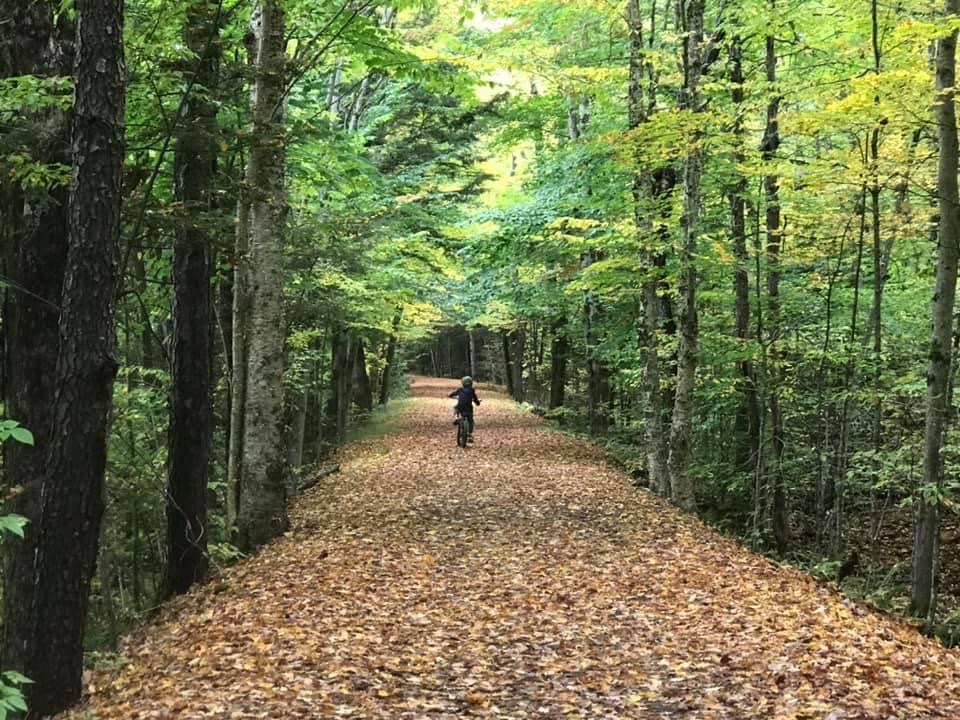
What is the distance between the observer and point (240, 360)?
35.6 feet

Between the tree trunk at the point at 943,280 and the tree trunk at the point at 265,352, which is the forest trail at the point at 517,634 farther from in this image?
the tree trunk at the point at 943,280

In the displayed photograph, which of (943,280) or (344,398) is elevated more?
(943,280)

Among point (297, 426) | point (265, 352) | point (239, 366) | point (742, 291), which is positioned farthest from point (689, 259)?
point (297, 426)

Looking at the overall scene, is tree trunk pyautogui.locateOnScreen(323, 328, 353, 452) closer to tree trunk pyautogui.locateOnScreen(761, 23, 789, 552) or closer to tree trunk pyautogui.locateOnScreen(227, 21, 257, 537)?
tree trunk pyautogui.locateOnScreen(227, 21, 257, 537)

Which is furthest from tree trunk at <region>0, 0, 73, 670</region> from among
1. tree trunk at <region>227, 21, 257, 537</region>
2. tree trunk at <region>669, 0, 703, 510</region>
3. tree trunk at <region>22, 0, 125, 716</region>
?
tree trunk at <region>669, 0, 703, 510</region>

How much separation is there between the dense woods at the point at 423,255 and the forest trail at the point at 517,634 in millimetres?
1163

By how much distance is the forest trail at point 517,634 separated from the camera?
5.32 m

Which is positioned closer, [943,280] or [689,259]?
[943,280]

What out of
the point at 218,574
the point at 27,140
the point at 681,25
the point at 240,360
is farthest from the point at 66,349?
→ the point at 681,25

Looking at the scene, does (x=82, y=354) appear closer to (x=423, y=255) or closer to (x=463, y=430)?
(x=463, y=430)

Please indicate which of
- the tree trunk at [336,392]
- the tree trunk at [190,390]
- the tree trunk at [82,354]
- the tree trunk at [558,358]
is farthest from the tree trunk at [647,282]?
the tree trunk at [558,358]

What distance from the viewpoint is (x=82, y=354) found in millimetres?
5227

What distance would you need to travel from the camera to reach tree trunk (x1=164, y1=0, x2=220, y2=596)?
841cm

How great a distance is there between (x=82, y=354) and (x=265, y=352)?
16.5 feet
